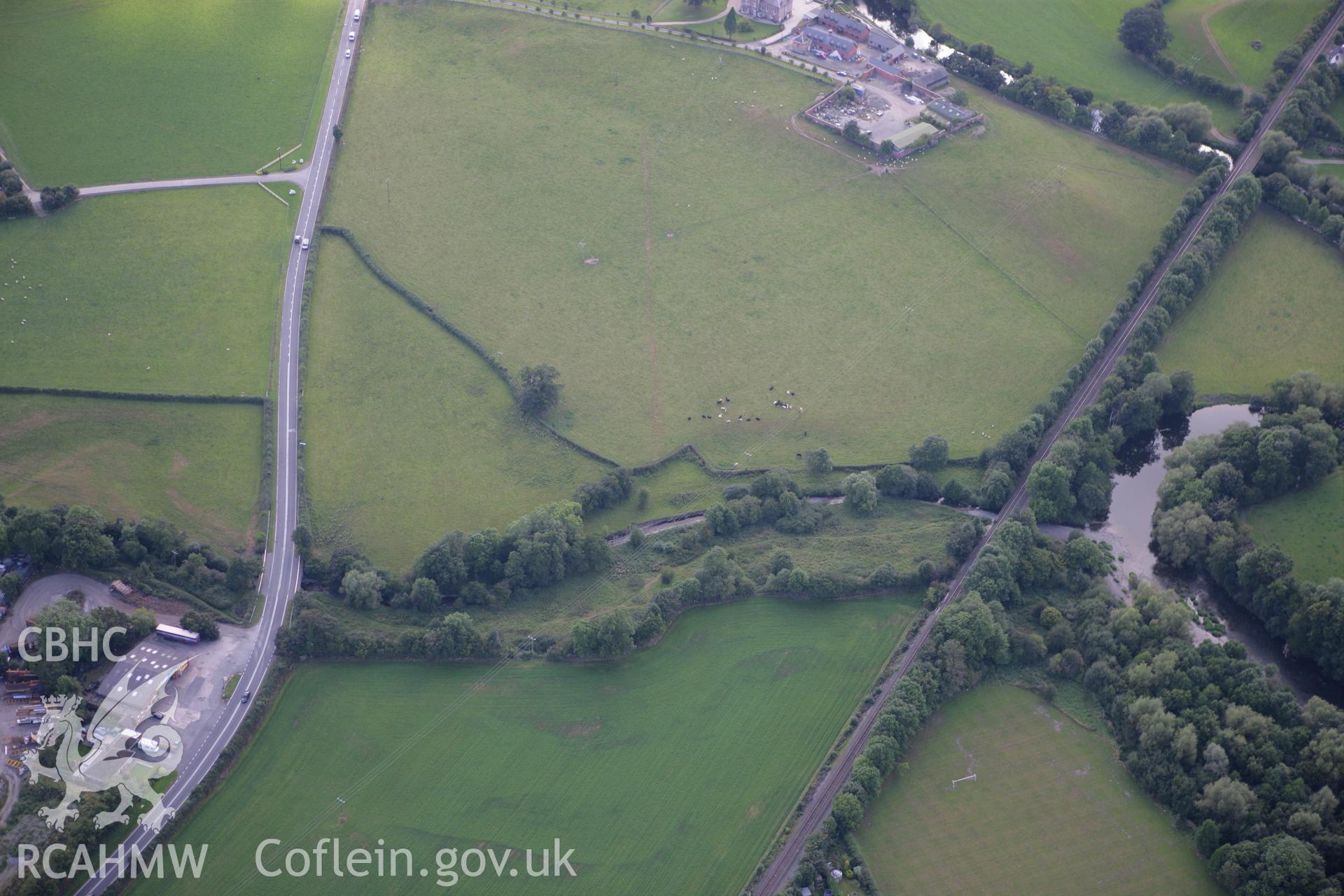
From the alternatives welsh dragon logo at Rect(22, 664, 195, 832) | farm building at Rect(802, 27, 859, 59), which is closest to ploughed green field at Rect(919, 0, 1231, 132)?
farm building at Rect(802, 27, 859, 59)

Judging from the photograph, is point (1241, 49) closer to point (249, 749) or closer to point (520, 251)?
point (520, 251)

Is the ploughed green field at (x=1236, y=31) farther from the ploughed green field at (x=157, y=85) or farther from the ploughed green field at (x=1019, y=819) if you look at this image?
the ploughed green field at (x=157, y=85)

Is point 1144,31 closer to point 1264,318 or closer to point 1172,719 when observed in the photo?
point 1264,318

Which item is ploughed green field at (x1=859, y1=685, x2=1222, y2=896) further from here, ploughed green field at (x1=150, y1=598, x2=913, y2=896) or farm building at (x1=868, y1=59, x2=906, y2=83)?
farm building at (x1=868, y1=59, x2=906, y2=83)

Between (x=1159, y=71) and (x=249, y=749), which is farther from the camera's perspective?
(x=1159, y=71)

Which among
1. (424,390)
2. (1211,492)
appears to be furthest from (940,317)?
(424,390)
